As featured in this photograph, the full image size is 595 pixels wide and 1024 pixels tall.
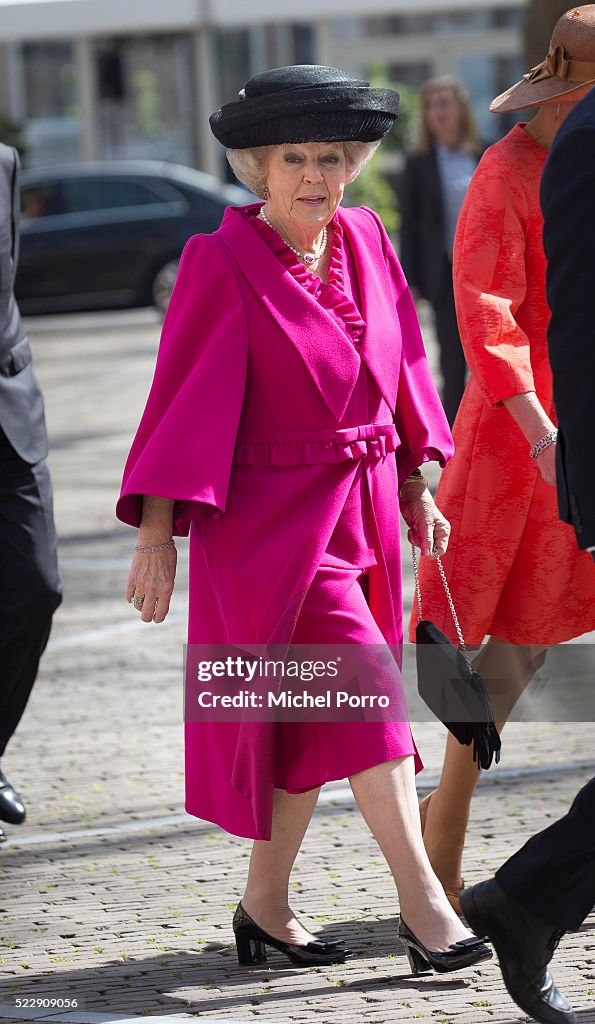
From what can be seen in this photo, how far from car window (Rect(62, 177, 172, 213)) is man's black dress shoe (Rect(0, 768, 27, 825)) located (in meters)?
17.0

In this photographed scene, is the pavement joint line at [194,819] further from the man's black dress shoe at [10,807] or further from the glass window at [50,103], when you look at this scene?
the glass window at [50,103]

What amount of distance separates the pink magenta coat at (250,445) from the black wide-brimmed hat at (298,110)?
20cm

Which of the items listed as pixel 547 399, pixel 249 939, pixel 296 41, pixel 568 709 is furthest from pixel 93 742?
pixel 296 41

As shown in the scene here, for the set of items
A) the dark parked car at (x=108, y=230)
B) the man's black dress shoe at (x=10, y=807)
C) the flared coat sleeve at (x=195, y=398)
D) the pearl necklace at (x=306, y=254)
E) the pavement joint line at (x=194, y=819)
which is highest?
the pearl necklace at (x=306, y=254)

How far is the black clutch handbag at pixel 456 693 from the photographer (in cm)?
380

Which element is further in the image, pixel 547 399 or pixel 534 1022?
pixel 547 399

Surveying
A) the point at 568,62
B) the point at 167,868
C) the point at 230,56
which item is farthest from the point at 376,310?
the point at 230,56

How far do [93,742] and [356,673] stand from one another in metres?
2.32

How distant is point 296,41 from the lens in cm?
3016

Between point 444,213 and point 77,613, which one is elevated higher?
point 444,213

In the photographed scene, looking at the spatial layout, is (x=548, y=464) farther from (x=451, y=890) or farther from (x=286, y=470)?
(x=451, y=890)

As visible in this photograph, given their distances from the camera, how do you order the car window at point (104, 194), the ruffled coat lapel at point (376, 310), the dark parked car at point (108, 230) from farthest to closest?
1. the car window at point (104, 194)
2. the dark parked car at point (108, 230)
3. the ruffled coat lapel at point (376, 310)

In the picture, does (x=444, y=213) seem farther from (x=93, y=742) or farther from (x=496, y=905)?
(x=496, y=905)

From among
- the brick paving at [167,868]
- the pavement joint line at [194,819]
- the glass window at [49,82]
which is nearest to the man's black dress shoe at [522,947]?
the brick paving at [167,868]
